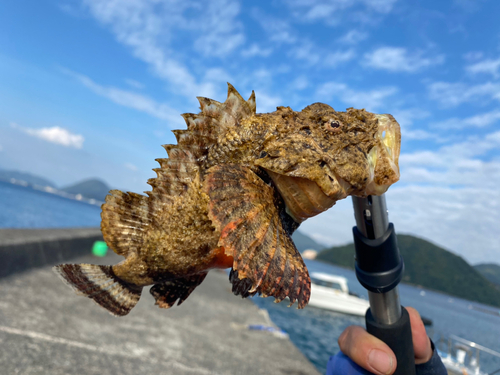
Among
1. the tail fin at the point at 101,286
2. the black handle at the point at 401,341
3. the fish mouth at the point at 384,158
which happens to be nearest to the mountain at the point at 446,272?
the black handle at the point at 401,341

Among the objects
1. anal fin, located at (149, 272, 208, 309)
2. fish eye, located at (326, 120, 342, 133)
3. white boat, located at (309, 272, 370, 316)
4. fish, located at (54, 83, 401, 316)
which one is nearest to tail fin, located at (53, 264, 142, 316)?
fish, located at (54, 83, 401, 316)

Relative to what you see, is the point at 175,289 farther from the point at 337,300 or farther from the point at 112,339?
the point at 337,300

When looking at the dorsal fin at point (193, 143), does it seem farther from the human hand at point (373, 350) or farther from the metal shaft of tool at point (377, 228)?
the human hand at point (373, 350)

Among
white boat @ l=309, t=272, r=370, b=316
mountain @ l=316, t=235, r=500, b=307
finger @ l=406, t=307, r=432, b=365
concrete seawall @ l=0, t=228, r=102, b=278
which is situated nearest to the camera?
finger @ l=406, t=307, r=432, b=365

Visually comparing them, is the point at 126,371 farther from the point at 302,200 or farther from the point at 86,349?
the point at 302,200

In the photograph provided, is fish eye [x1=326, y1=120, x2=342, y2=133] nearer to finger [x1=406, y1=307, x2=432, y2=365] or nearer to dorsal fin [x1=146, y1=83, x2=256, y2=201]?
dorsal fin [x1=146, y1=83, x2=256, y2=201]

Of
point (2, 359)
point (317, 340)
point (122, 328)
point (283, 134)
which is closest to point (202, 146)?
point (283, 134)
